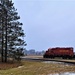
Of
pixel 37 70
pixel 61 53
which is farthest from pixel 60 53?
pixel 37 70

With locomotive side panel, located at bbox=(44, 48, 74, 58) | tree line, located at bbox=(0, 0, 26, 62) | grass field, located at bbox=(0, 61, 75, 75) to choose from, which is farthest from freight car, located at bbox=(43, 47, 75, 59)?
grass field, located at bbox=(0, 61, 75, 75)

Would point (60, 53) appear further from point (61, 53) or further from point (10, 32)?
point (10, 32)

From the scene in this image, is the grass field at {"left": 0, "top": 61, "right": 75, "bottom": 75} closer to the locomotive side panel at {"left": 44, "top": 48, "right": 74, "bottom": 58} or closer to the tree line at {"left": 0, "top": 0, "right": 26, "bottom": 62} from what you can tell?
the tree line at {"left": 0, "top": 0, "right": 26, "bottom": 62}

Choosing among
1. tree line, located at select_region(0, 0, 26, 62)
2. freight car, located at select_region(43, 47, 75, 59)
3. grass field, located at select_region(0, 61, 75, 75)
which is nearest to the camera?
grass field, located at select_region(0, 61, 75, 75)

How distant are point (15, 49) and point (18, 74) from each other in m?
23.0

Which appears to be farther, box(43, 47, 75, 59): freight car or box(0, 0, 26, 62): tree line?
box(43, 47, 75, 59): freight car

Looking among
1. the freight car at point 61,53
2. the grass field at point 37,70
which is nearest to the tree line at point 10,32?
the grass field at point 37,70

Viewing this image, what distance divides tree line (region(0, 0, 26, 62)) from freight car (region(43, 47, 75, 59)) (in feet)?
86.9

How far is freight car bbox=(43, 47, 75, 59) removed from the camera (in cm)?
7176

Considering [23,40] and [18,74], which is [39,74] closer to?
[18,74]

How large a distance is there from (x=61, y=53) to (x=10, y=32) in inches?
1171

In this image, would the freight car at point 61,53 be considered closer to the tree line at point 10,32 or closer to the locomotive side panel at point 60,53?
the locomotive side panel at point 60,53

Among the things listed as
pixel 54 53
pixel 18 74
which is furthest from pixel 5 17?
pixel 54 53

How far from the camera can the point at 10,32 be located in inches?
1860
